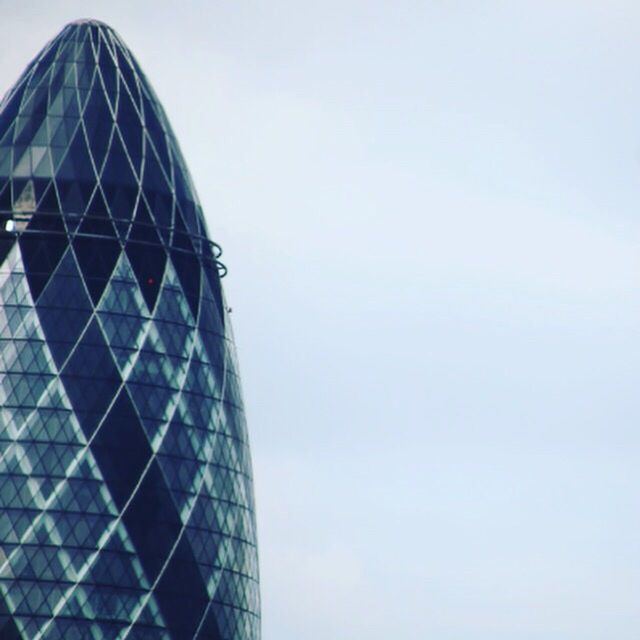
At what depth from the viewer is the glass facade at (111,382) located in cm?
10612

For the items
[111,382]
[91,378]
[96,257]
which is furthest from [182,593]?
[96,257]

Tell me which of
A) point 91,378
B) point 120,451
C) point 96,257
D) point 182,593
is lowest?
point 182,593

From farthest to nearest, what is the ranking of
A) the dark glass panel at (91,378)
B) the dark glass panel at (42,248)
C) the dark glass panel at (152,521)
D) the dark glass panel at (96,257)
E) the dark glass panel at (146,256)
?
the dark glass panel at (146,256)
the dark glass panel at (42,248)
the dark glass panel at (96,257)
the dark glass panel at (91,378)
the dark glass panel at (152,521)

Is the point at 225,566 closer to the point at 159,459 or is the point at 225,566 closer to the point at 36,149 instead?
the point at 159,459

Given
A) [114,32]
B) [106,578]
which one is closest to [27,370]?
[106,578]

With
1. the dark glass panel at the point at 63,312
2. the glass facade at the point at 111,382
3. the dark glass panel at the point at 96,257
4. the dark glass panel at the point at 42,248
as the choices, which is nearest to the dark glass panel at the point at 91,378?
the glass facade at the point at 111,382

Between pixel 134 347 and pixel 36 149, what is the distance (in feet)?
41.7

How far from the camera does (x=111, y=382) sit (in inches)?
4259

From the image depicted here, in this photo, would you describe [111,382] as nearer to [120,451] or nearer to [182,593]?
[120,451]

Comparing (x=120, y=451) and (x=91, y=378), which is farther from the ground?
(x=91, y=378)

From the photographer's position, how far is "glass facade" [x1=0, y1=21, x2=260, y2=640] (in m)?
106

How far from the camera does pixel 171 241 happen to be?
113 m

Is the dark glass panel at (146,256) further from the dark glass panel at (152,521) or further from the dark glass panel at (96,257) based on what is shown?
the dark glass panel at (152,521)

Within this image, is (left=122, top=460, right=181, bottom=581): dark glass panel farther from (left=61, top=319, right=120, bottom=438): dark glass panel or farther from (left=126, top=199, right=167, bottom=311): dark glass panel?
(left=126, top=199, right=167, bottom=311): dark glass panel
